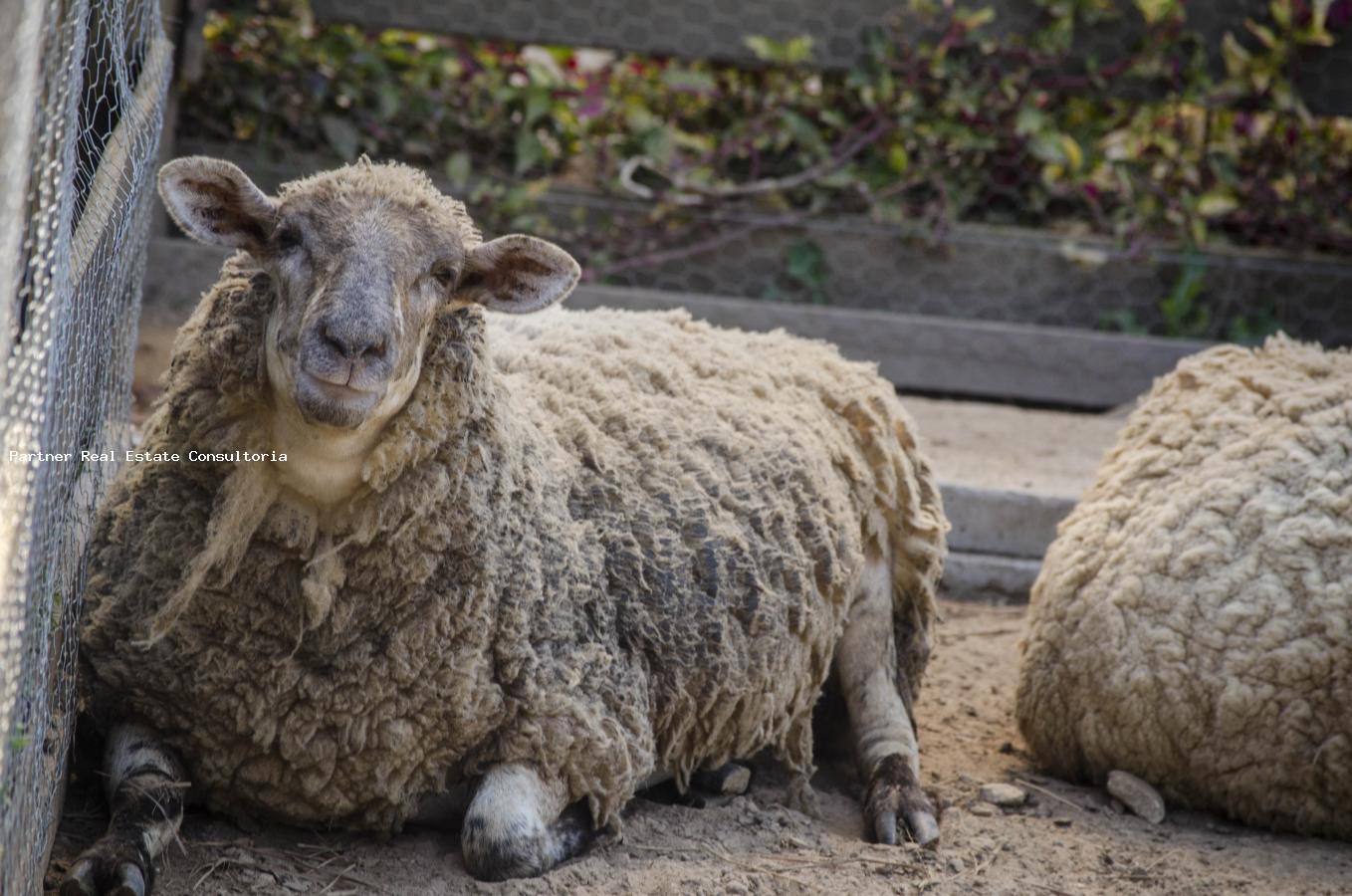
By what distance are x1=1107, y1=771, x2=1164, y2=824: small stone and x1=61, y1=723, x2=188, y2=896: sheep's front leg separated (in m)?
2.22

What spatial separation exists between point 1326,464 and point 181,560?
267cm

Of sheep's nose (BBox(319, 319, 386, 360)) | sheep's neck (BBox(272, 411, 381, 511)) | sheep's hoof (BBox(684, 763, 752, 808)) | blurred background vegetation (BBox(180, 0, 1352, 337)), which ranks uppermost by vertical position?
blurred background vegetation (BBox(180, 0, 1352, 337))

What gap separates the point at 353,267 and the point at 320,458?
14.0 inches

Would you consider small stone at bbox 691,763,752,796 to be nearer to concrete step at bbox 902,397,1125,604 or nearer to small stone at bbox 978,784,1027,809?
small stone at bbox 978,784,1027,809

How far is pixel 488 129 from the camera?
Result: 716 cm

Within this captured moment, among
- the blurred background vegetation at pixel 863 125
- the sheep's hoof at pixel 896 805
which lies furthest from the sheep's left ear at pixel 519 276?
the blurred background vegetation at pixel 863 125

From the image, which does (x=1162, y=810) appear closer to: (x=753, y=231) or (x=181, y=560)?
(x=181, y=560)

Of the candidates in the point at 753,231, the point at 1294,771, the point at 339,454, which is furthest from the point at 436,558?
the point at 753,231

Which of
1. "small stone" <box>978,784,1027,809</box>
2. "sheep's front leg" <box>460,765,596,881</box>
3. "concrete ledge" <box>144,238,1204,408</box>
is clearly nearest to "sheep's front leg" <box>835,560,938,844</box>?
"small stone" <box>978,784,1027,809</box>

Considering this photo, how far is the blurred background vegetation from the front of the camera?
6930 mm

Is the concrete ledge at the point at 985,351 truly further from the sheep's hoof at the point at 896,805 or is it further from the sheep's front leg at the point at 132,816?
the sheep's front leg at the point at 132,816

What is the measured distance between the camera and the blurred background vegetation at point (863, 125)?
6930 millimetres

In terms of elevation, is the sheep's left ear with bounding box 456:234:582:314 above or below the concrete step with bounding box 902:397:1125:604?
above

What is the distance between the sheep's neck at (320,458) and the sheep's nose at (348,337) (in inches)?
7.8
